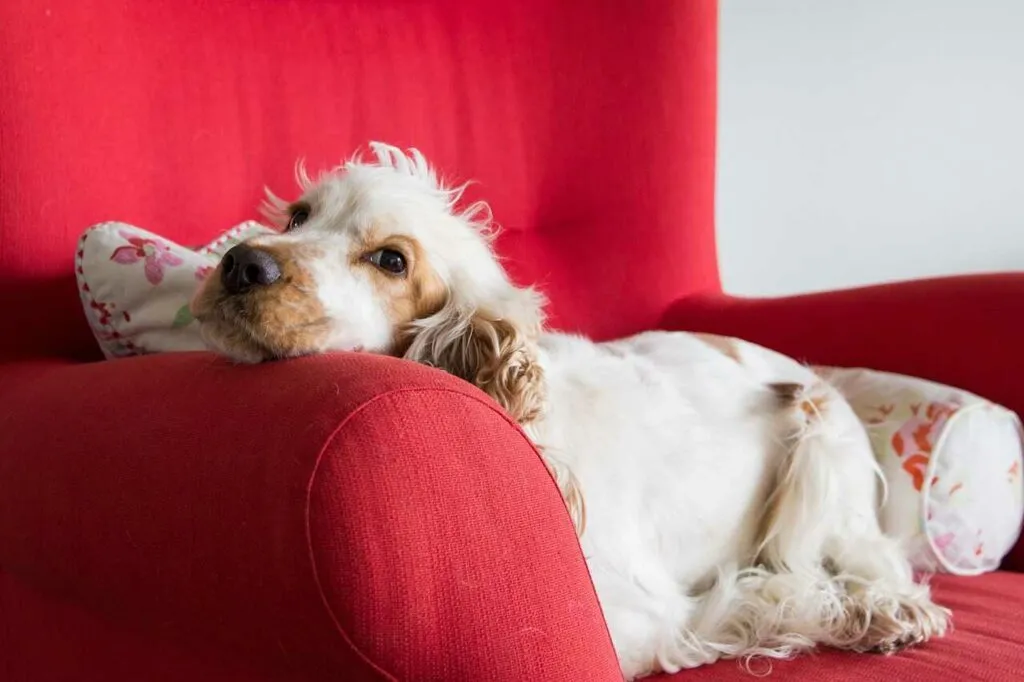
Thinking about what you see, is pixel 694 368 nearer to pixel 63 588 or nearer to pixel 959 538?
pixel 959 538

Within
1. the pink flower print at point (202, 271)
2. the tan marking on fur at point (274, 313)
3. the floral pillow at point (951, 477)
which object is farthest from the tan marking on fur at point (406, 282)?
the floral pillow at point (951, 477)

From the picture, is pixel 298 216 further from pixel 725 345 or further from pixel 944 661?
pixel 944 661

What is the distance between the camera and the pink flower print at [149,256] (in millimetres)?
1447

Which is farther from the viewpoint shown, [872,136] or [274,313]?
[872,136]

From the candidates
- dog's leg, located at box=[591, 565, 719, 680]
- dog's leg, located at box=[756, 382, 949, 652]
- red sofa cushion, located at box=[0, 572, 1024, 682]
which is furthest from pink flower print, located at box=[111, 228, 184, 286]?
dog's leg, located at box=[756, 382, 949, 652]

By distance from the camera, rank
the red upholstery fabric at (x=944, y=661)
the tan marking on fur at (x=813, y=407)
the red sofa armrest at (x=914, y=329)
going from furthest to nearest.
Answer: the red sofa armrest at (x=914, y=329) < the tan marking on fur at (x=813, y=407) < the red upholstery fabric at (x=944, y=661)

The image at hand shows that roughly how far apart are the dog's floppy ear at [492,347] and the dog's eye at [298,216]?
0.25 meters

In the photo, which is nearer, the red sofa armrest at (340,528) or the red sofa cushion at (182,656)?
the red sofa armrest at (340,528)

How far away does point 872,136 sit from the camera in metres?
3.04

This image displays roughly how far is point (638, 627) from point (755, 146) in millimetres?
2092

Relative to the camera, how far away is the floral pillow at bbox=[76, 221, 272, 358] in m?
1.42

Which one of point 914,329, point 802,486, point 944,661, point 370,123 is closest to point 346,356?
point 944,661

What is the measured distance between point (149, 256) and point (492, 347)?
56 cm

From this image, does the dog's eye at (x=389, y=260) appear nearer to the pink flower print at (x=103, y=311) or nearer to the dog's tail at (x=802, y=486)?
the pink flower print at (x=103, y=311)
